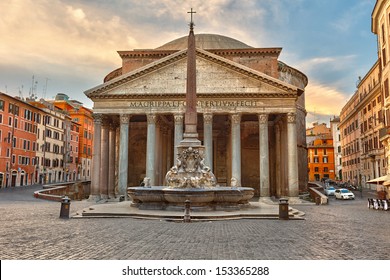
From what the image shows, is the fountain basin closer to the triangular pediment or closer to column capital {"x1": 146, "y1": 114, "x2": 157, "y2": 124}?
column capital {"x1": 146, "y1": 114, "x2": 157, "y2": 124}

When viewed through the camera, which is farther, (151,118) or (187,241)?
(151,118)

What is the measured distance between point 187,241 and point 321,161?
74.2m

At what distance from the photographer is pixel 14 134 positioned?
44.1 metres

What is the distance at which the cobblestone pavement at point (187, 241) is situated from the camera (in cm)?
743

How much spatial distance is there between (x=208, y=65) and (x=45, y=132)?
31.3m

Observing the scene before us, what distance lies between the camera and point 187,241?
8977 millimetres

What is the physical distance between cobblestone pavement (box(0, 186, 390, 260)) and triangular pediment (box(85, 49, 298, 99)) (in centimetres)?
1751

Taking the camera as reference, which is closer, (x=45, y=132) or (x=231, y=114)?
(x=231, y=114)

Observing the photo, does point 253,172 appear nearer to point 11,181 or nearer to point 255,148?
point 255,148

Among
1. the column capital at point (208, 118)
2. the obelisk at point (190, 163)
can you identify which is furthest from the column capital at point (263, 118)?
the obelisk at point (190, 163)

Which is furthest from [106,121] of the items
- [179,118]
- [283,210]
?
[283,210]

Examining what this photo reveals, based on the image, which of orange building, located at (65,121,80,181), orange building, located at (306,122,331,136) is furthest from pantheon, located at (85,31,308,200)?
orange building, located at (306,122,331,136)

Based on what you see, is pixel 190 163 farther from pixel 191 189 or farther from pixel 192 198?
pixel 192 198
